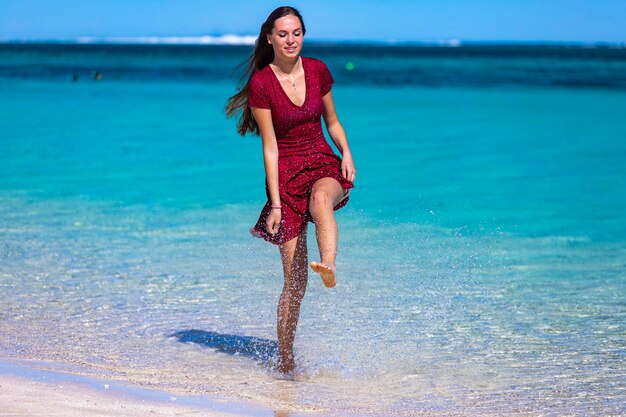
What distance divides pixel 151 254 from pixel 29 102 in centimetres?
1932

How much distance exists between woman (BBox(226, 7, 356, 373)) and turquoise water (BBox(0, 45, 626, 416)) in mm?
762

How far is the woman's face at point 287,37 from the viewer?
454cm

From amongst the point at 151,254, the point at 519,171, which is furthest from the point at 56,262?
the point at 519,171

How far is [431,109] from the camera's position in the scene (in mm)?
25062

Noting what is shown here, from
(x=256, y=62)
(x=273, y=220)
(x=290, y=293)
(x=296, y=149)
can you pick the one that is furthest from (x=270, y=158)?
(x=290, y=293)

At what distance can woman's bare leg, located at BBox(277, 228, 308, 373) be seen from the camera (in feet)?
15.6

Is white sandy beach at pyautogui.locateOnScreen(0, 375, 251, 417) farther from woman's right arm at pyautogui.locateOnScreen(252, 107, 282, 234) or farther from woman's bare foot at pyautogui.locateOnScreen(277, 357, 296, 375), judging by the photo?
woman's right arm at pyautogui.locateOnScreen(252, 107, 282, 234)

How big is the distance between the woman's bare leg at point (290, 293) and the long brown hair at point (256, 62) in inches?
23.5

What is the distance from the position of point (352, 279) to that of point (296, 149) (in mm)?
2367

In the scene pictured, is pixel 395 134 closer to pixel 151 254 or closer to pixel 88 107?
pixel 88 107

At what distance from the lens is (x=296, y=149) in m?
4.65

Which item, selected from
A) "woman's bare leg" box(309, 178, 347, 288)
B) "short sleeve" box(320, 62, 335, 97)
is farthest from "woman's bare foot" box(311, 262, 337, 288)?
"short sleeve" box(320, 62, 335, 97)

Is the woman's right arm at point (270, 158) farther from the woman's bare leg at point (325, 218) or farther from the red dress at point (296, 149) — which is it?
the woman's bare leg at point (325, 218)

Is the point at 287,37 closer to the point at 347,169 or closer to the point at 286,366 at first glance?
the point at 347,169
